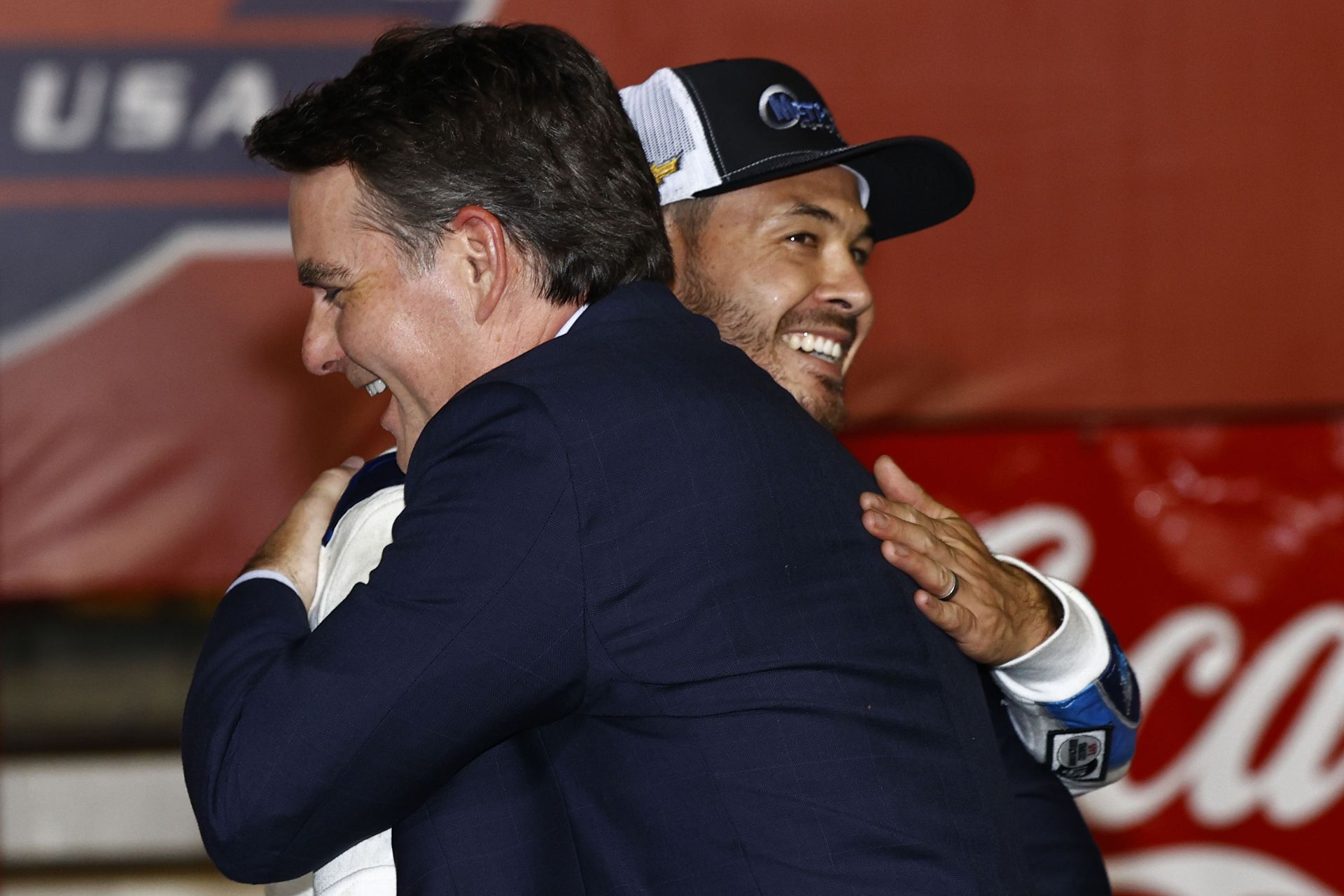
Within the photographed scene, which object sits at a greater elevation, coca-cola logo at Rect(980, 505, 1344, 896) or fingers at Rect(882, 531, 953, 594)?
fingers at Rect(882, 531, 953, 594)

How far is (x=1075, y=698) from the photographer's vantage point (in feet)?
4.59

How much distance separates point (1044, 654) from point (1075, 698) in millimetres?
62

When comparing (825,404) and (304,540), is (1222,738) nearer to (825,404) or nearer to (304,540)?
(825,404)

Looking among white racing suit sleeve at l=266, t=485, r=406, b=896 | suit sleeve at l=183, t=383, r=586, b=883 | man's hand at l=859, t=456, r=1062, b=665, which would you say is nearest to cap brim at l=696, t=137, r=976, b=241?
man's hand at l=859, t=456, r=1062, b=665

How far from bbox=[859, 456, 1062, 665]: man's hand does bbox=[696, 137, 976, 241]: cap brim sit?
0.47m

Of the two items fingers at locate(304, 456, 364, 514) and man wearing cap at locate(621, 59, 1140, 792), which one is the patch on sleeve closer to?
man wearing cap at locate(621, 59, 1140, 792)

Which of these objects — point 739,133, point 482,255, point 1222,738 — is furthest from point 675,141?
point 1222,738

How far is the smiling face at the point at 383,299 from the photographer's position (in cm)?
111

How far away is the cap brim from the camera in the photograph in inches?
66.7

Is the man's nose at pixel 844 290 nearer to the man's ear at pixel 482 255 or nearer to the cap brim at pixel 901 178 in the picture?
the cap brim at pixel 901 178

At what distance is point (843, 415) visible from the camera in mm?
1770

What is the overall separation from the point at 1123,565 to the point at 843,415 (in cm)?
123

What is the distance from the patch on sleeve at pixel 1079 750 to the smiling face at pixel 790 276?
19.3 inches

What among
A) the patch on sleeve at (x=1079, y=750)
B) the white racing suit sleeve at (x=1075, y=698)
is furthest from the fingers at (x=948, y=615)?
the patch on sleeve at (x=1079, y=750)
